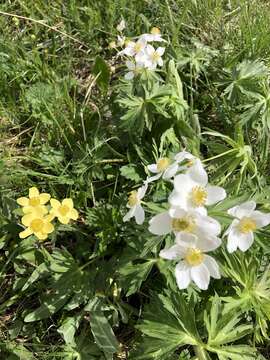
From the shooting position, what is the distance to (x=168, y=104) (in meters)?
2.10

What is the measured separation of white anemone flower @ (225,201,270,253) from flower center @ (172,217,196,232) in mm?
158

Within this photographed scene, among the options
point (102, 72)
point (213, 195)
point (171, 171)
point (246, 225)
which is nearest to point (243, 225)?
point (246, 225)

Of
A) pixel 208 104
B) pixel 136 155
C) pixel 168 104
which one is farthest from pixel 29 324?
pixel 208 104

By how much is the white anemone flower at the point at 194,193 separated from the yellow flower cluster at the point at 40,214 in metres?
0.53

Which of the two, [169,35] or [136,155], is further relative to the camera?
[169,35]

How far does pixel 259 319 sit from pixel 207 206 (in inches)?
17.8

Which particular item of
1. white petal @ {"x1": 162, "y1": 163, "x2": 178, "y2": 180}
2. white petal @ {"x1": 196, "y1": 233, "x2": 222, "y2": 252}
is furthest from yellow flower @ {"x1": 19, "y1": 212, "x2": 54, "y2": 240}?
white petal @ {"x1": 196, "y1": 233, "x2": 222, "y2": 252}

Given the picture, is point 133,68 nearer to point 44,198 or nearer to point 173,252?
point 44,198

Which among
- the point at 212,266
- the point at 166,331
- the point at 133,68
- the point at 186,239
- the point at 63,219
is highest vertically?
the point at 133,68

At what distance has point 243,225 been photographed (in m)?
1.58

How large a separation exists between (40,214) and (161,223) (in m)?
0.55

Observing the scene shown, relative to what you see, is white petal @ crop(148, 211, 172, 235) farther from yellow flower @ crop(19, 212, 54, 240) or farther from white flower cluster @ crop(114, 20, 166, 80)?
white flower cluster @ crop(114, 20, 166, 80)

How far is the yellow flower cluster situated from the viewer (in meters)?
1.85

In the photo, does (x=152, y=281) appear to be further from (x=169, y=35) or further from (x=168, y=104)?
(x=169, y=35)
